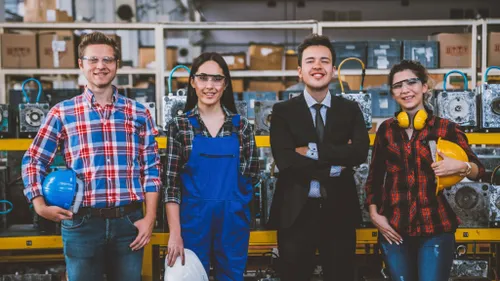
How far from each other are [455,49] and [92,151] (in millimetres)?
4562

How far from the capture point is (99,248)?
2.01 meters

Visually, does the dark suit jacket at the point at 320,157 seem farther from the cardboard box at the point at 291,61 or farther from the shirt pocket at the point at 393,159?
the cardboard box at the point at 291,61

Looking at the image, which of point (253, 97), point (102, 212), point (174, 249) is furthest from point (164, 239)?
point (253, 97)

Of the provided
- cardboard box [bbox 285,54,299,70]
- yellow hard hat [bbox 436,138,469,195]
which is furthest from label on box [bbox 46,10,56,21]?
yellow hard hat [bbox 436,138,469,195]

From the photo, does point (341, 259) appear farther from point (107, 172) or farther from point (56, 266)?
point (56, 266)

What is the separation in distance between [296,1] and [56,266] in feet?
28.1

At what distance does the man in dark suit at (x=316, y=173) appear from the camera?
87.4 inches

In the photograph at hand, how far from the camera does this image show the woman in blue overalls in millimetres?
2209

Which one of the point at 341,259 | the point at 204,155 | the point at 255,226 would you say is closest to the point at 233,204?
the point at 204,155

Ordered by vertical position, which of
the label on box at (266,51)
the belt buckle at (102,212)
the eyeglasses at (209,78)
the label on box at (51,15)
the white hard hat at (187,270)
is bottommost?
the white hard hat at (187,270)

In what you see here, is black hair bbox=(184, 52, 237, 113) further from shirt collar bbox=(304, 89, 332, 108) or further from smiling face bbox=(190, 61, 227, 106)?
shirt collar bbox=(304, 89, 332, 108)

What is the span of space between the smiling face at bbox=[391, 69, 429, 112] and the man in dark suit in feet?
0.69

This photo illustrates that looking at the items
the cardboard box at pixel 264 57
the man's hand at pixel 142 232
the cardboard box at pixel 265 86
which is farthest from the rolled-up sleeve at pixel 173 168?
the cardboard box at pixel 265 86

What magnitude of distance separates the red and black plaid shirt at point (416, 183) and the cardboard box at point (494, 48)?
3.42 meters
